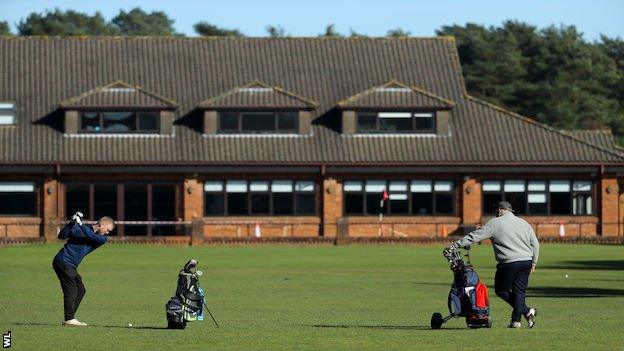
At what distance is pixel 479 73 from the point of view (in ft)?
365

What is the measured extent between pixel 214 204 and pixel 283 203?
2.70 metres

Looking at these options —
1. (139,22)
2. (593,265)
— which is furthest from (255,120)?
(139,22)

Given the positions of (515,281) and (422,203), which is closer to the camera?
(515,281)

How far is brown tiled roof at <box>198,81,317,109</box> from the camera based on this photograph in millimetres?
65812

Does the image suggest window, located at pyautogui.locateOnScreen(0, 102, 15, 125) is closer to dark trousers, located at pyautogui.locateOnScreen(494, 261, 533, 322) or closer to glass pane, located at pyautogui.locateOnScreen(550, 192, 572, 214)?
glass pane, located at pyautogui.locateOnScreen(550, 192, 572, 214)

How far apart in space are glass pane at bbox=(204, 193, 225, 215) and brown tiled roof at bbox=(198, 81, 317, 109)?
3.48 m

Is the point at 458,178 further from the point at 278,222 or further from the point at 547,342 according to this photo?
the point at 547,342

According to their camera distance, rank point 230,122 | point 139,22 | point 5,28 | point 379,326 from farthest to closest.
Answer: point 139,22, point 5,28, point 230,122, point 379,326

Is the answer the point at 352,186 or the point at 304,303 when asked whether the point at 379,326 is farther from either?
the point at 352,186

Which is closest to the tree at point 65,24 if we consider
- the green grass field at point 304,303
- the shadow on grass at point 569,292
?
the green grass field at point 304,303

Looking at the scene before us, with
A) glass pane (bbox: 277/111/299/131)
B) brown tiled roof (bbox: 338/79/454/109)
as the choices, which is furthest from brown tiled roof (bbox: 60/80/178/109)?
brown tiled roof (bbox: 338/79/454/109)

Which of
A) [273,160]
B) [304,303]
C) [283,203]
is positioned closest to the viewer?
[304,303]

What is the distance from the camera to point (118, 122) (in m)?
66.0

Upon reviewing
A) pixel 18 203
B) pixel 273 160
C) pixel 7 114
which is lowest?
pixel 18 203
